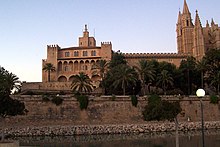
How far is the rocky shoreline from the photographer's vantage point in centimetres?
3847

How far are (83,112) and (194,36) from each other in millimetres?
48728

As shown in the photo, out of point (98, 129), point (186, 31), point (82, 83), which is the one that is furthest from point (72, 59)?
point (186, 31)

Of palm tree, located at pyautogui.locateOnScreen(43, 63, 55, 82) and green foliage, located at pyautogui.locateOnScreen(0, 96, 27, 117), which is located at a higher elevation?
palm tree, located at pyautogui.locateOnScreen(43, 63, 55, 82)

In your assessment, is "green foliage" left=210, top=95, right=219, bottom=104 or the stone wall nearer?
the stone wall

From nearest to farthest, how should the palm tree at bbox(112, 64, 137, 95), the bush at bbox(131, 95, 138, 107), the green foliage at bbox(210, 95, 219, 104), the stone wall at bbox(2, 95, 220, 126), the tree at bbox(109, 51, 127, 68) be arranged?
the stone wall at bbox(2, 95, 220, 126) → the bush at bbox(131, 95, 138, 107) → the green foliage at bbox(210, 95, 219, 104) → the palm tree at bbox(112, 64, 137, 95) → the tree at bbox(109, 51, 127, 68)

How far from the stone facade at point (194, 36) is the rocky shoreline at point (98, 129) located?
40.2 metres

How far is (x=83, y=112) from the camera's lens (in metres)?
42.7

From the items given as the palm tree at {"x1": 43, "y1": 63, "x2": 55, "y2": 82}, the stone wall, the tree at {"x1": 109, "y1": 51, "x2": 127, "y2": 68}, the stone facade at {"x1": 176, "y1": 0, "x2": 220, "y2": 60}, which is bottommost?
the stone wall

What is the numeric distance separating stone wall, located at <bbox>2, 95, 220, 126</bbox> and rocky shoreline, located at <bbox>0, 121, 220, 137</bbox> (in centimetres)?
168

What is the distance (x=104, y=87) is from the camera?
190 feet

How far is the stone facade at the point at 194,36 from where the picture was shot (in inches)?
3142

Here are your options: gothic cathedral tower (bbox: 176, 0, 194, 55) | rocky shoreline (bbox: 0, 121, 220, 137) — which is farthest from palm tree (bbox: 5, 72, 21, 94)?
gothic cathedral tower (bbox: 176, 0, 194, 55)

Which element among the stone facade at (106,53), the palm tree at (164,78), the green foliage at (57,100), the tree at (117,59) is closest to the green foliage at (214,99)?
the palm tree at (164,78)

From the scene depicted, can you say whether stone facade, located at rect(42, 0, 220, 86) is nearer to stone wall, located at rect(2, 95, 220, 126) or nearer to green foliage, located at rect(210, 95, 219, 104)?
stone wall, located at rect(2, 95, 220, 126)
